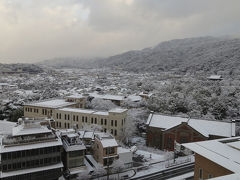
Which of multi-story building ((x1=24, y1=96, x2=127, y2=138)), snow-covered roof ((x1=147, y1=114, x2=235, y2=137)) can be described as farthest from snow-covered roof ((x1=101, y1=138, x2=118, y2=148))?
snow-covered roof ((x1=147, y1=114, x2=235, y2=137))

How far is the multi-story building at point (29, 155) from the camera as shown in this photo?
90.5ft

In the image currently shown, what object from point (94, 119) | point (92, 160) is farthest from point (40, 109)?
point (92, 160)

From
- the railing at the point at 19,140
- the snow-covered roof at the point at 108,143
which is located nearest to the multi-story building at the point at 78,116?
A: the snow-covered roof at the point at 108,143

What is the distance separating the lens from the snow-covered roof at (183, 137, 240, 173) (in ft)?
56.2

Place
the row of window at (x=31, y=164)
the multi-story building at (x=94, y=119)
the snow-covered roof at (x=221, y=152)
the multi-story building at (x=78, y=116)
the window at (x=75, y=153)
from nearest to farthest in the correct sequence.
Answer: the snow-covered roof at (x=221, y=152)
the row of window at (x=31, y=164)
the window at (x=75, y=153)
the multi-story building at (x=94, y=119)
the multi-story building at (x=78, y=116)

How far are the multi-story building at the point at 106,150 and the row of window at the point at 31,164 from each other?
26.3ft

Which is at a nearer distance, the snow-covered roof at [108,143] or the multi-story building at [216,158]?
the multi-story building at [216,158]

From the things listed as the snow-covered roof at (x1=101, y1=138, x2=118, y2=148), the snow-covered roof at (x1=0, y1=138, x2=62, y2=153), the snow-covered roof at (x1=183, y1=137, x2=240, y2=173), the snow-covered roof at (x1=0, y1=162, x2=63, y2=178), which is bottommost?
the snow-covered roof at (x1=0, y1=162, x2=63, y2=178)

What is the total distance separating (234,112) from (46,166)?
54.5 meters

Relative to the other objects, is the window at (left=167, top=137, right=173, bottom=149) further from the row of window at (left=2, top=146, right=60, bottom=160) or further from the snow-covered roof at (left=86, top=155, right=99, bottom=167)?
the row of window at (left=2, top=146, right=60, bottom=160)

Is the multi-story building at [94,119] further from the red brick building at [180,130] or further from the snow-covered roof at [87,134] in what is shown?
the red brick building at [180,130]

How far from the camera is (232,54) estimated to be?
151 meters

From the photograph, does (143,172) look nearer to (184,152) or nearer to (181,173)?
(181,173)

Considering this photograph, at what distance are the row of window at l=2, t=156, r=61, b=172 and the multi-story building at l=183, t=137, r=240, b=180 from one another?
19.6 metres
